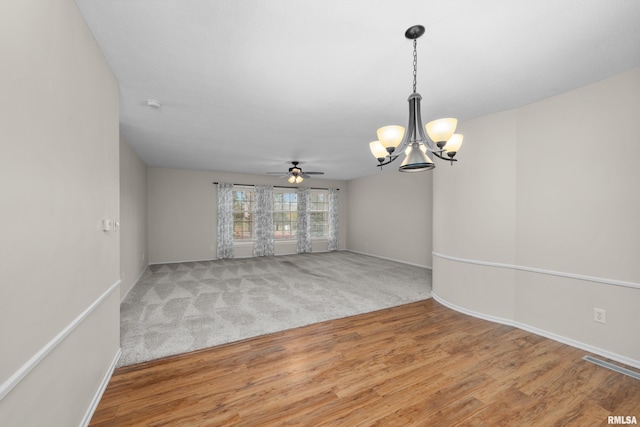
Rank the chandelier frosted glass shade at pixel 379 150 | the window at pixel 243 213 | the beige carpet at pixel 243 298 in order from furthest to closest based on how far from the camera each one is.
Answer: the window at pixel 243 213 < the beige carpet at pixel 243 298 < the chandelier frosted glass shade at pixel 379 150

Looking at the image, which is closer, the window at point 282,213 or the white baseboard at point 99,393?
the white baseboard at point 99,393

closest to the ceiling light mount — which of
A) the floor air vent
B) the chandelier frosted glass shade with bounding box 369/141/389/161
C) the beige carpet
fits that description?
the chandelier frosted glass shade with bounding box 369/141/389/161

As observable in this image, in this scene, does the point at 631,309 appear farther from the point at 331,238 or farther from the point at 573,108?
the point at 331,238

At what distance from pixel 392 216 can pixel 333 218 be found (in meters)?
2.24

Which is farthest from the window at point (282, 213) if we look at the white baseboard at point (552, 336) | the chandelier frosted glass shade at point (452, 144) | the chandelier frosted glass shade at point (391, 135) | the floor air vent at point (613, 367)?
the floor air vent at point (613, 367)

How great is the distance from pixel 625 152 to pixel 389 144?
2.26 meters

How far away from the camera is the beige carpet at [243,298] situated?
2773 mm

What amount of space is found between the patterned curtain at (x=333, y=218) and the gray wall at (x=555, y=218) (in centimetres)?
527

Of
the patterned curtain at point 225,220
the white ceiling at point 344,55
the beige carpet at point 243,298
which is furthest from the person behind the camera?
the patterned curtain at point 225,220

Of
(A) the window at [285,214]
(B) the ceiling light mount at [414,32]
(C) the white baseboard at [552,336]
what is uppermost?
(B) the ceiling light mount at [414,32]

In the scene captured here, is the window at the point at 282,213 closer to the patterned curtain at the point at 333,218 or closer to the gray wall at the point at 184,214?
the patterned curtain at the point at 333,218

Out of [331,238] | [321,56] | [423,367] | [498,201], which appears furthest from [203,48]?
[331,238]

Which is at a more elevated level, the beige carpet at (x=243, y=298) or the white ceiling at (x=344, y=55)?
the white ceiling at (x=344, y=55)

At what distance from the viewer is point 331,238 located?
8.82 m
